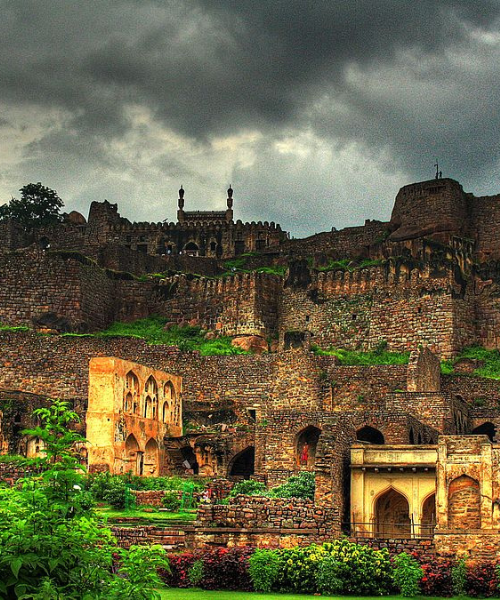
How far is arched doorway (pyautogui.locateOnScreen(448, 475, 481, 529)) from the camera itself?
1199 inches

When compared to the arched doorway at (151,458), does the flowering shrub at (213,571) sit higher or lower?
lower

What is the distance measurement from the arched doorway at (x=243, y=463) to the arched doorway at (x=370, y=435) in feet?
13.7

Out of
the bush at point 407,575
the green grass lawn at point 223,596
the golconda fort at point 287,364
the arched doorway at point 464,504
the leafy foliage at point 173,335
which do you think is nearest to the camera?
the green grass lawn at point 223,596

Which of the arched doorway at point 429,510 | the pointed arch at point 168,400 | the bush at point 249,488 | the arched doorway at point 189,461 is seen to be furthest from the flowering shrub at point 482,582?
the pointed arch at point 168,400

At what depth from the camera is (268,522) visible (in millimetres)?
28828

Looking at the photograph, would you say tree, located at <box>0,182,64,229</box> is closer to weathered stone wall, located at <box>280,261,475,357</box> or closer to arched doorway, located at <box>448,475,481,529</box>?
weathered stone wall, located at <box>280,261,475,357</box>

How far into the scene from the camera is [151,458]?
136 feet

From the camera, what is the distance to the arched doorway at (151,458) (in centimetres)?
4103

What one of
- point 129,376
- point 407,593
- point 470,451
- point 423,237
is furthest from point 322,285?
point 407,593

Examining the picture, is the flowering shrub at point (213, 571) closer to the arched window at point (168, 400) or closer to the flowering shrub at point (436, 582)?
the flowering shrub at point (436, 582)

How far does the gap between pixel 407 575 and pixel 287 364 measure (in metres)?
22.3

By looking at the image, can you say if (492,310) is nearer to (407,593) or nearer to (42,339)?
(42,339)

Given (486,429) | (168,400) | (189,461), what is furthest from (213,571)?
(486,429)

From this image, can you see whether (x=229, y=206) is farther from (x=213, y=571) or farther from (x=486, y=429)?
(x=213, y=571)
